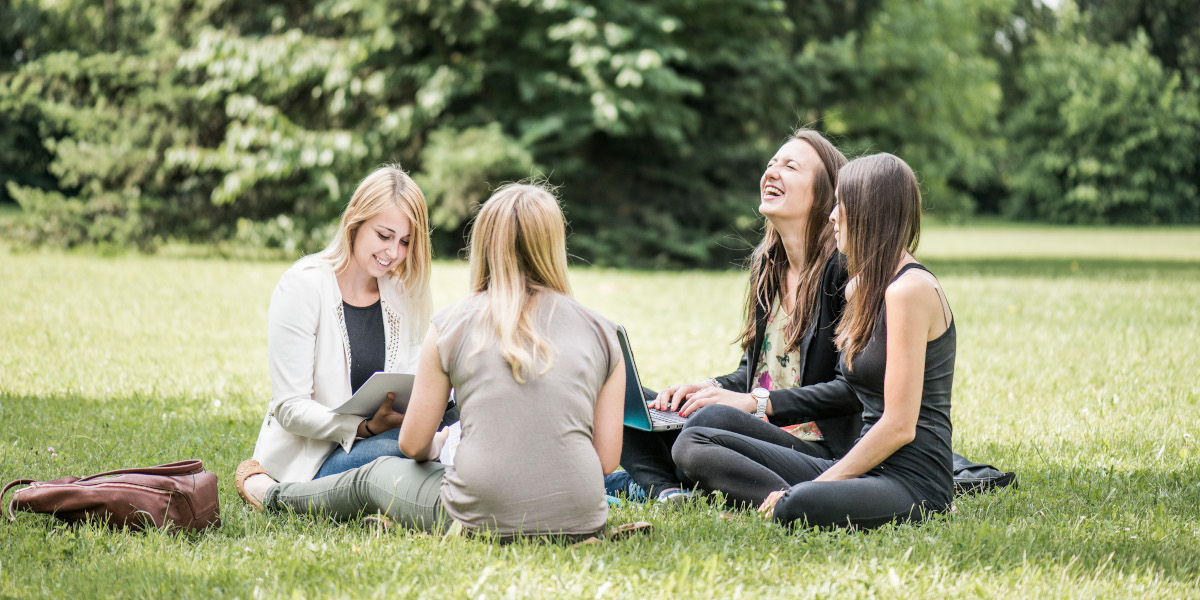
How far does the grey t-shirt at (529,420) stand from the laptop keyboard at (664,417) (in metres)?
0.98

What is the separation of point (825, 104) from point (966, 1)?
11.8 meters

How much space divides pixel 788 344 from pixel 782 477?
66cm

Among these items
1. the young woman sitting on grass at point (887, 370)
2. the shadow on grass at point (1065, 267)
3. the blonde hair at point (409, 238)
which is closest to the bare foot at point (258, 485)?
the blonde hair at point (409, 238)

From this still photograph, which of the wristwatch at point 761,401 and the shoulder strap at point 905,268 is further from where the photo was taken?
the wristwatch at point 761,401

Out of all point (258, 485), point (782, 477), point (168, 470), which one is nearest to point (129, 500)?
point (168, 470)

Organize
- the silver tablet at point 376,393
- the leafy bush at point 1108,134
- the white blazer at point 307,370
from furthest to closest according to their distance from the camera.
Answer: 1. the leafy bush at point 1108,134
2. the white blazer at point 307,370
3. the silver tablet at point 376,393

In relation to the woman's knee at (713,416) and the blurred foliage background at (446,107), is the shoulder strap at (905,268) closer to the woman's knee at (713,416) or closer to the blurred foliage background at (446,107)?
the woman's knee at (713,416)

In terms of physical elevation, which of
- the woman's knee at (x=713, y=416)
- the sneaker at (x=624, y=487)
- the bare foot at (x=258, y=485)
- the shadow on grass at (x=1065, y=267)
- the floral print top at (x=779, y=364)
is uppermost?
the floral print top at (x=779, y=364)

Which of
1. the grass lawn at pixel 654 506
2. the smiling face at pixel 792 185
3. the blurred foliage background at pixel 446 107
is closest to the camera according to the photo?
the grass lawn at pixel 654 506

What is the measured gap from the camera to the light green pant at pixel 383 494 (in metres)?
3.47

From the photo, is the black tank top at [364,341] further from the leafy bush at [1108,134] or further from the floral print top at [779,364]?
the leafy bush at [1108,134]

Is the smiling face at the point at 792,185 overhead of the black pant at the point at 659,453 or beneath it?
overhead

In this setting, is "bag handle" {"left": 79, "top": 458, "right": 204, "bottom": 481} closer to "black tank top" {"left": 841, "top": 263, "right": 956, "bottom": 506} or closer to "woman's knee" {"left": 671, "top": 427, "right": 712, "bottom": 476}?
"woman's knee" {"left": 671, "top": 427, "right": 712, "bottom": 476}

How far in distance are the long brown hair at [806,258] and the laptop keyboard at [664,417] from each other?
517 mm
